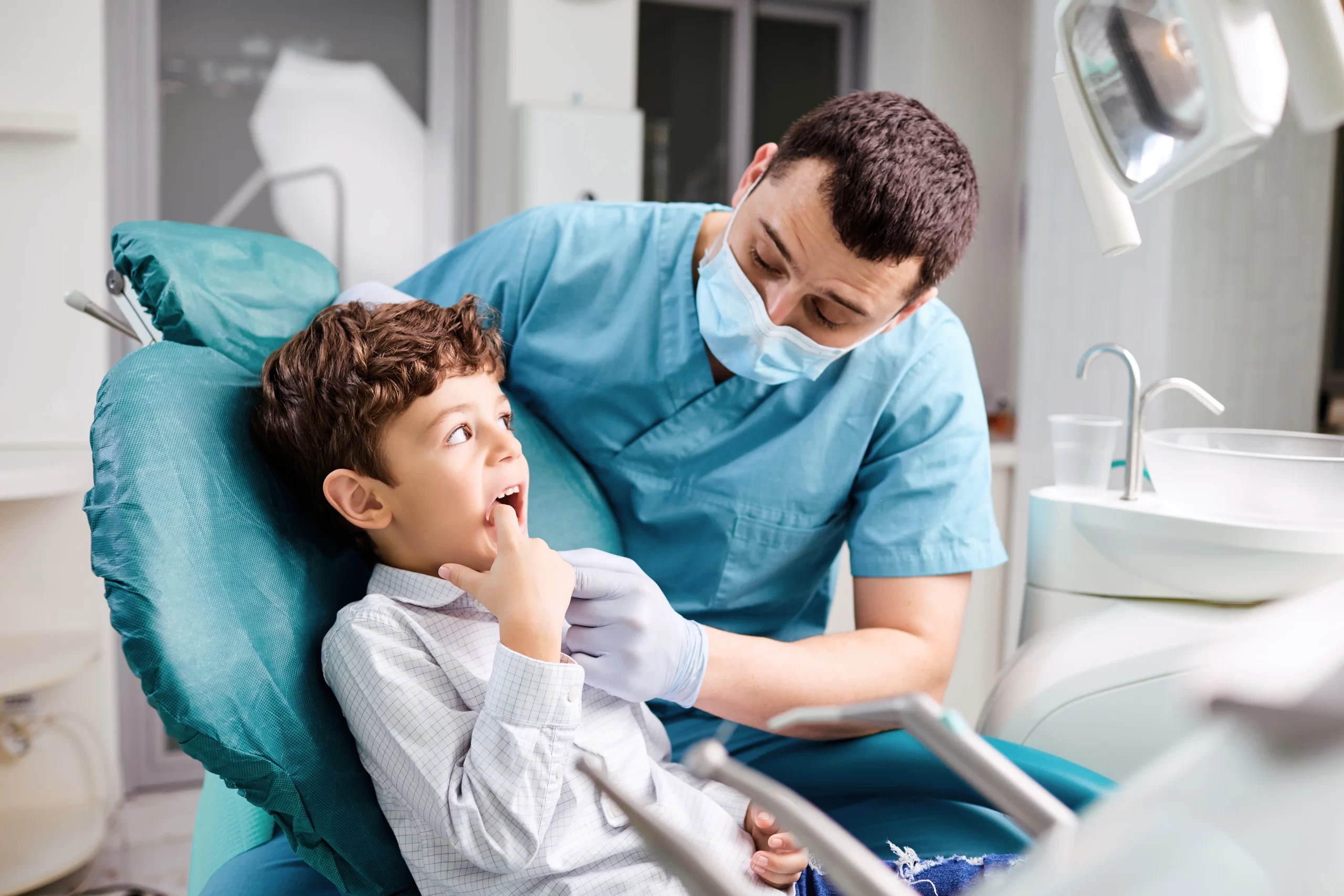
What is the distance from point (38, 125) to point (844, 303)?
1.95 m

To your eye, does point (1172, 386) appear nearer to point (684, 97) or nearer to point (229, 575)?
point (229, 575)

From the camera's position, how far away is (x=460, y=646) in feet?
3.40

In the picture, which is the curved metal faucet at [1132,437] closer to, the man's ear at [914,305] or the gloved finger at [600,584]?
the man's ear at [914,305]

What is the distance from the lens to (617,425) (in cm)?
141

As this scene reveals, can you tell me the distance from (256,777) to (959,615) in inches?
34.4

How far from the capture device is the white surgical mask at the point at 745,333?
4.01 feet

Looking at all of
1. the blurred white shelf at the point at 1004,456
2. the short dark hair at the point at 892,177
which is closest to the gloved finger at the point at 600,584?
the short dark hair at the point at 892,177

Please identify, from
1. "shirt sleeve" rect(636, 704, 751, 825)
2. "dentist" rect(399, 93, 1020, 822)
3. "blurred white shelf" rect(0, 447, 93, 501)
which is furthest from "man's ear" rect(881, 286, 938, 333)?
"blurred white shelf" rect(0, 447, 93, 501)

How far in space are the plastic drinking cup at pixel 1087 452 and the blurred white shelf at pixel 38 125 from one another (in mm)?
2156

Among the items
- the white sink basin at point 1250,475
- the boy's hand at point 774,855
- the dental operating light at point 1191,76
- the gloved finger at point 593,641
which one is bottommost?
the boy's hand at point 774,855

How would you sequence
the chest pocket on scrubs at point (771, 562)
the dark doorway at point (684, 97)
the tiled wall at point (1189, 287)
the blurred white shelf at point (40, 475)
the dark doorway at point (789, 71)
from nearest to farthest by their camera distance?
1. the chest pocket on scrubs at point (771, 562)
2. the blurred white shelf at point (40, 475)
3. the tiled wall at point (1189, 287)
4. the dark doorway at point (684, 97)
5. the dark doorway at point (789, 71)

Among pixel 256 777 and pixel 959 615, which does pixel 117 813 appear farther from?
pixel 959 615

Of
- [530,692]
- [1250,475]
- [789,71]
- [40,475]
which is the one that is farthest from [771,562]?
[789,71]

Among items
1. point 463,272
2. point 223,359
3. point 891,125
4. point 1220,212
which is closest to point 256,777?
point 223,359
